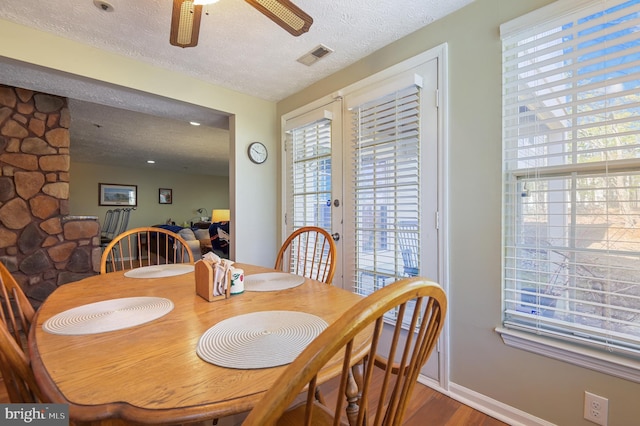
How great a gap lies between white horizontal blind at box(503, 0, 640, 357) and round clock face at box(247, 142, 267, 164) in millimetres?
2168

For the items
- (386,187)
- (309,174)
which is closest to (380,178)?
(386,187)

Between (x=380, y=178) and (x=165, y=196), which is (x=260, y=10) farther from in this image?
(x=165, y=196)

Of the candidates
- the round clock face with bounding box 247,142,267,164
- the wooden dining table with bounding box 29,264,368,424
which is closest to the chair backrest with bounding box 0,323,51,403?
the wooden dining table with bounding box 29,264,368,424

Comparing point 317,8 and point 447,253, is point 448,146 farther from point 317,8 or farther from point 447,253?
point 317,8

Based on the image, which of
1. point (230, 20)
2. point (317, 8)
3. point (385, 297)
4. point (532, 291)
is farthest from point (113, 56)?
point (532, 291)

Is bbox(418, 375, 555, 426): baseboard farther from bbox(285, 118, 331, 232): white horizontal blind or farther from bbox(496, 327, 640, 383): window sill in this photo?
bbox(285, 118, 331, 232): white horizontal blind

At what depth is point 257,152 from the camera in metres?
2.91

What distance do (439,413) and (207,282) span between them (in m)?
1.44

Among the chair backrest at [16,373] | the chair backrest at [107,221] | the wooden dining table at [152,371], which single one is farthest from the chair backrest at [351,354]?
the chair backrest at [107,221]

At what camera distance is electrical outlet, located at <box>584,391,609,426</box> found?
119 cm

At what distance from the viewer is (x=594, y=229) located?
124 centimetres

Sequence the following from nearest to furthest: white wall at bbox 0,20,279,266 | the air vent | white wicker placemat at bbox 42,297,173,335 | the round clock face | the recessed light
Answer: white wicker placemat at bbox 42,297,173,335 < the recessed light < white wall at bbox 0,20,279,266 < the air vent < the round clock face

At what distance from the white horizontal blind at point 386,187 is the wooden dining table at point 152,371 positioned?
0.99 m

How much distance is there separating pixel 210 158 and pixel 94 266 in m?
3.62
